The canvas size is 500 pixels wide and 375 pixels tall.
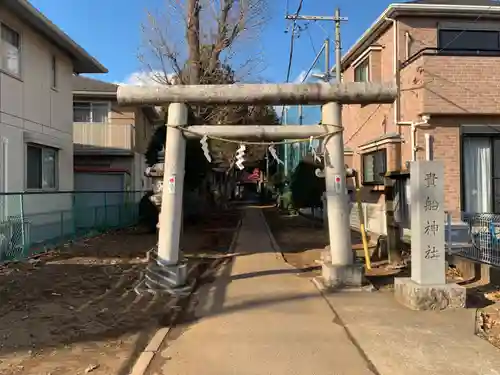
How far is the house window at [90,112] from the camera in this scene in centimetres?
2283

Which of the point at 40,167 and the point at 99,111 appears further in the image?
the point at 99,111

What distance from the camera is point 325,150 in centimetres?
869

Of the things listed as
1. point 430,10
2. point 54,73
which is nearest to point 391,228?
point 430,10

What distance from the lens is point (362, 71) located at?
1681 cm

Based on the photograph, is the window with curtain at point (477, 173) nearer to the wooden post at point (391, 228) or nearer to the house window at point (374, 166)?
the house window at point (374, 166)

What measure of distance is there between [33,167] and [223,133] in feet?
24.8

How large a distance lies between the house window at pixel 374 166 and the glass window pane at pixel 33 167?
9.43 m

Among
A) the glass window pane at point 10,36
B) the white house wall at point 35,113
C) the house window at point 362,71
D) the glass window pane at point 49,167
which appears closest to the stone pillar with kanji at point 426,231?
the white house wall at point 35,113

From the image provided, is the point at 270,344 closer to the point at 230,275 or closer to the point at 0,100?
the point at 230,275

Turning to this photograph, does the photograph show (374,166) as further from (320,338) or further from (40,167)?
(320,338)

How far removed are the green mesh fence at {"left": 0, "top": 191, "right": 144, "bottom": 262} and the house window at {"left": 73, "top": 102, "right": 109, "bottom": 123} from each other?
4445mm

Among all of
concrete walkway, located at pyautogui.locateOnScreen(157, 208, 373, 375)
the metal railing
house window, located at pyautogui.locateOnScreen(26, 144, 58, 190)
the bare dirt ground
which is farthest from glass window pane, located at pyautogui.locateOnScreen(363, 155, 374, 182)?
house window, located at pyautogui.locateOnScreen(26, 144, 58, 190)

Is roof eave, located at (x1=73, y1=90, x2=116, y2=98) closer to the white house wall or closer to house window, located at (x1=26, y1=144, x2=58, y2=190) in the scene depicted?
the white house wall

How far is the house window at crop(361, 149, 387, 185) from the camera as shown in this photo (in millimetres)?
14416
